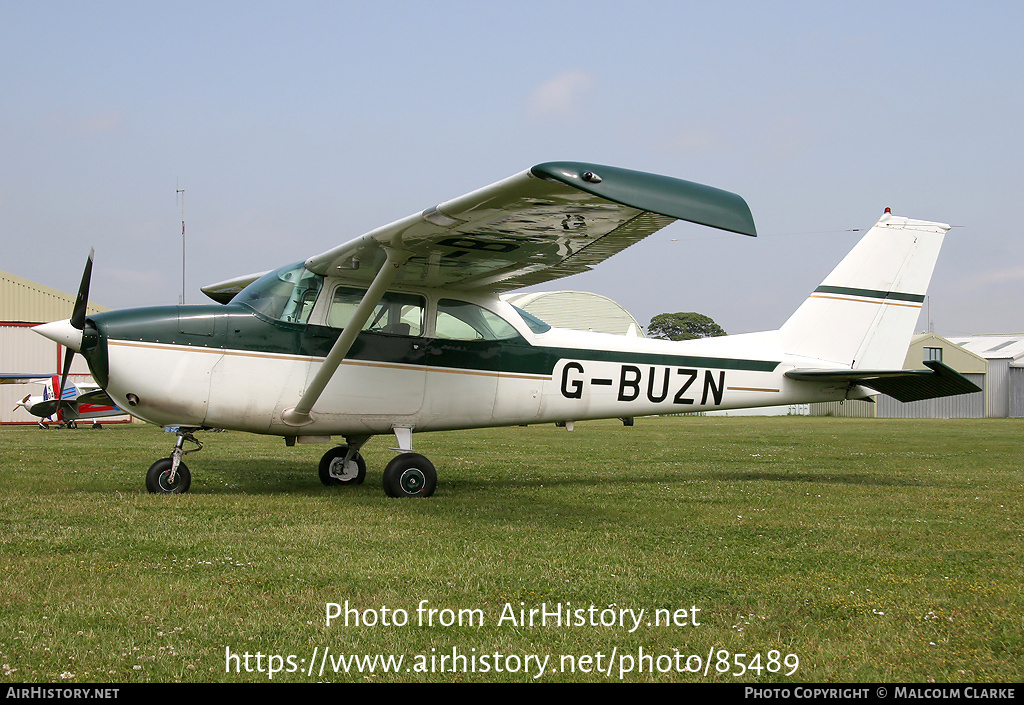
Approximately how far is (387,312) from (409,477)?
69.6 inches

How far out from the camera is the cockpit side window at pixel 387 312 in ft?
29.0

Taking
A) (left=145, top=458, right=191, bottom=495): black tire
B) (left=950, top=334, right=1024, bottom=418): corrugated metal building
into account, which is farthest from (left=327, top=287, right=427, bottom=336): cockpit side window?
(left=950, top=334, right=1024, bottom=418): corrugated metal building

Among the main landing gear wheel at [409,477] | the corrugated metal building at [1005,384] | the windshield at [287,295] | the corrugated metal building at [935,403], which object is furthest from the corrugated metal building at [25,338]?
the corrugated metal building at [1005,384]

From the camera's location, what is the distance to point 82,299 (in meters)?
8.11

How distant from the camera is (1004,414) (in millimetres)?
54500

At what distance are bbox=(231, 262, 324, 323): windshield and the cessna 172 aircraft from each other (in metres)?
0.02

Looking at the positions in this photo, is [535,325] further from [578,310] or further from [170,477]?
[578,310]

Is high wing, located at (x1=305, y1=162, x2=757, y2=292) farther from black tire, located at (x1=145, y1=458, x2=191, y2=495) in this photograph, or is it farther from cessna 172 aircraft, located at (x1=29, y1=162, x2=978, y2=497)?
black tire, located at (x1=145, y1=458, x2=191, y2=495)

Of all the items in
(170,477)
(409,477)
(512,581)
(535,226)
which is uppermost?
(535,226)

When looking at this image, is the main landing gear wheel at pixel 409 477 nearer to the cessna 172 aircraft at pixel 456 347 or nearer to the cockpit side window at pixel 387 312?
the cessna 172 aircraft at pixel 456 347

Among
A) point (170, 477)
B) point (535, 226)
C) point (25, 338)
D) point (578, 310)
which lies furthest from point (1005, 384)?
point (170, 477)

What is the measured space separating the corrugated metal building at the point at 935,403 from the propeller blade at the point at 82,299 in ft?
156
